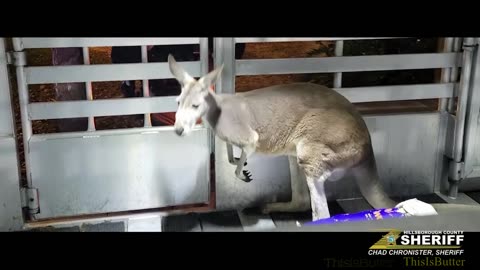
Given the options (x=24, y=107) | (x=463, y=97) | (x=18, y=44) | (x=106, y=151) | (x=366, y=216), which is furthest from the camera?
(x=463, y=97)

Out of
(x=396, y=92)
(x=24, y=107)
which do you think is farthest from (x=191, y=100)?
(x=396, y=92)

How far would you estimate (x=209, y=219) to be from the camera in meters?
3.58

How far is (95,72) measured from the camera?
3.35 m

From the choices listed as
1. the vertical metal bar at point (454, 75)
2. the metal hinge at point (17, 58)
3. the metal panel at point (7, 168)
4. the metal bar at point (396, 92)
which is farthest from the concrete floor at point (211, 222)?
the metal hinge at point (17, 58)

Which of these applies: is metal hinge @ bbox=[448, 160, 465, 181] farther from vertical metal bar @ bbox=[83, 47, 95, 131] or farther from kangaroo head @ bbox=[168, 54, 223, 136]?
vertical metal bar @ bbox=[83, 47, 95, 131]

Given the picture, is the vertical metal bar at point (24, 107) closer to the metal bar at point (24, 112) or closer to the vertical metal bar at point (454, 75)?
the metal bar at point (24, 112)

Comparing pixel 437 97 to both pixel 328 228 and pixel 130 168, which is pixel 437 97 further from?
pixel 130 168

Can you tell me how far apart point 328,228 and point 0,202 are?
5.96 feet

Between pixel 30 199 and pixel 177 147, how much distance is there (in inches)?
34.2

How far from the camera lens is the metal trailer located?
340cm

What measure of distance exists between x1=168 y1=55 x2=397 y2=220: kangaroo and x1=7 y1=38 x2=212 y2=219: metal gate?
314 millimetres

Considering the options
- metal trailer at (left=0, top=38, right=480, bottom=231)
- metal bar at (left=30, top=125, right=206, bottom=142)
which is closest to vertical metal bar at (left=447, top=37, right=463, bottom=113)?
metal trailer at (left=0, top=38, right=480, bottom=231)

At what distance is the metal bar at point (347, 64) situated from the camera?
11.5ft

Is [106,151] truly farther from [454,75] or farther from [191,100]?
[454,75]
